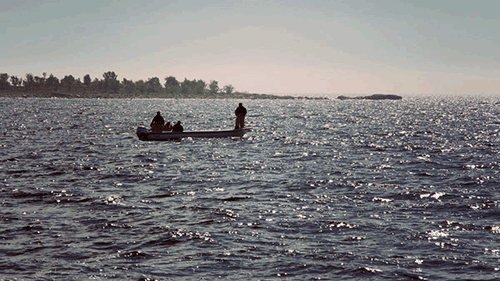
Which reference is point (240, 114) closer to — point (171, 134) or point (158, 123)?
point (171, 134)

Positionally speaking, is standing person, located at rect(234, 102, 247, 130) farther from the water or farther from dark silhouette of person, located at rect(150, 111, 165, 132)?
the water

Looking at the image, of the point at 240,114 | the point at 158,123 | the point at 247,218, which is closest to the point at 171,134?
the point at 158,123

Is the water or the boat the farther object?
the boat

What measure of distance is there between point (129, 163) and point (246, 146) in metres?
13.4

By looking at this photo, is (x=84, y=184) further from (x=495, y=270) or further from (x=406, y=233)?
(x=495, y=270)

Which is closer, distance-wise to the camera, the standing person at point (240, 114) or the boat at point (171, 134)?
the boat at point (171, 134)

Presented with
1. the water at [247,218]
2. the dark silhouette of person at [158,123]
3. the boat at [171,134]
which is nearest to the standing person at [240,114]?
the boat at [171,134]

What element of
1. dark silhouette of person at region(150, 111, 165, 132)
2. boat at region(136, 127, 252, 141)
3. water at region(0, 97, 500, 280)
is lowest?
water at region(0, 97, 500, 280)

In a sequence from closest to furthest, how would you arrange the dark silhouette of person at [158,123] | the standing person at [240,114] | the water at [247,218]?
1. the water at [247,218]
2. the dark silhouette of person at [158,123]
3. the standing person at [240,114]

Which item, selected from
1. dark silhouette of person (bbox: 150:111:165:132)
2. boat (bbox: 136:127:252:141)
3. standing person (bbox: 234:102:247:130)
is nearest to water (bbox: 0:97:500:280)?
boat (bbox: 136:127:252:141)

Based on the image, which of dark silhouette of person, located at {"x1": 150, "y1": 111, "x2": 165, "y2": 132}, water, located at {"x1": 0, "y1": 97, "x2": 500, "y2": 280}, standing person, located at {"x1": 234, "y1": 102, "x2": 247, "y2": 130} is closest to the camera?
water, located at {"x1": 0, "y1": 97, "x2": 500, "y2": 280}

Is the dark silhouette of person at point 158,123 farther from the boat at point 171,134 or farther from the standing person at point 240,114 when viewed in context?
the standing person at point 240,114

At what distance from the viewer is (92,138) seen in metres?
46.4

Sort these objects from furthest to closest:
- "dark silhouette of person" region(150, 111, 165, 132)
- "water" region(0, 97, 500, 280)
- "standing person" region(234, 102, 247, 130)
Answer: "standing person" region(234, 102, 247, 130), "dark silhouette of person" region(150, 111, 165, 132), "water" region(0, 97, 500, 280)
